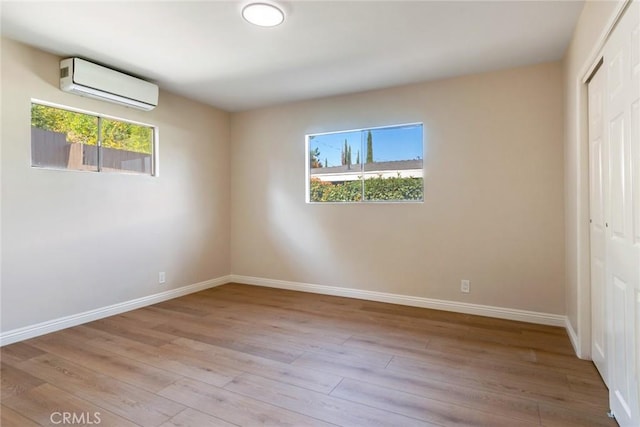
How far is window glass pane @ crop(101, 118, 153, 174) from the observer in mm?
3490

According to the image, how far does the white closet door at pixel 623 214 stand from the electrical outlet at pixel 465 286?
1619mm

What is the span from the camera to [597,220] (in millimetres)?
2174

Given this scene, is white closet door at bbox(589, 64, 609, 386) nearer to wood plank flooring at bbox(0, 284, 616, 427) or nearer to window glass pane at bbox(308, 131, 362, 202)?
wood plank flooring at bbox(0, 284, 616, 427)

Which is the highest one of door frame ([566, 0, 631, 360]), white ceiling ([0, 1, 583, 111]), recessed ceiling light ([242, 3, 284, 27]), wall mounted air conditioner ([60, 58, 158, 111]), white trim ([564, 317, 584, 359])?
white ceiling ([0, 1, 583, 111])

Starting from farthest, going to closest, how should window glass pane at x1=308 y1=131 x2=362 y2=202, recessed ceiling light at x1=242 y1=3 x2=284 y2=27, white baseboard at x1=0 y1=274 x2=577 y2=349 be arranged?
1. window glass pane at x1=308 y1=131 x2=362 y2=202
2. white baseboard at x1=0 y1=274 x2=577 y2=349
3. recessed ceiling light at x1=242 y1=3 x2=284 y2=27

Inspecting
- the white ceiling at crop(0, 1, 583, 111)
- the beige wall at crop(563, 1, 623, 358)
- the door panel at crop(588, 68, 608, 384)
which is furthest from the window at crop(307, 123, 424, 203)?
the door panel at crop(588, 68, 608, 384)

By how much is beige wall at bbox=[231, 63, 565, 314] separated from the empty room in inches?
0.9

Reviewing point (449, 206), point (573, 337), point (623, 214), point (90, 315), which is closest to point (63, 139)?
point (90, 315)

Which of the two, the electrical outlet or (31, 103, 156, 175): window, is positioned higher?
(31, 103, 156, 175): window

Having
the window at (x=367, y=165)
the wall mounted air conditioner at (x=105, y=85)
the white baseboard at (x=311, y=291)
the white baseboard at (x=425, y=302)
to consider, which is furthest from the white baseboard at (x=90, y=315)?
the wall mounted air conditioner at (x=105, y=85)

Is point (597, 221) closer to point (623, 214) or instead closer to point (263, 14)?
point (623, 214)

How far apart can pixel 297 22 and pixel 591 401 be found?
3122 millimetres

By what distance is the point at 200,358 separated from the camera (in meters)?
2.46

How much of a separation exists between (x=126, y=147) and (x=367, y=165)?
2.82 meters
